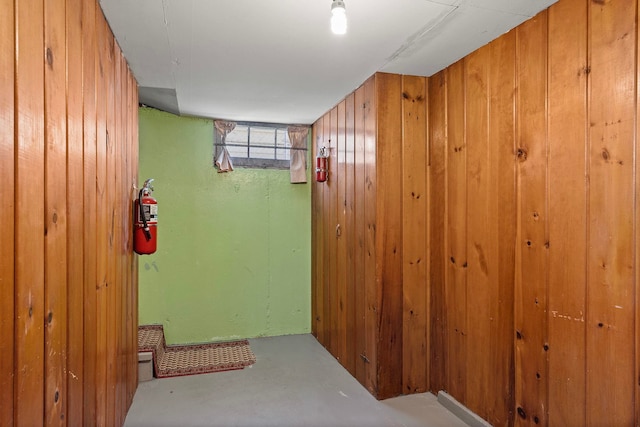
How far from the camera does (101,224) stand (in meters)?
1.69

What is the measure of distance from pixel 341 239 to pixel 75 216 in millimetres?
2194

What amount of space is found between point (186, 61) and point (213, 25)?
0.57 metres

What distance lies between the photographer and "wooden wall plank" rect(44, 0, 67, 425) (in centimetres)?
111

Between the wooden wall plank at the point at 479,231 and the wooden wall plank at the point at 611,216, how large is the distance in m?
0.57

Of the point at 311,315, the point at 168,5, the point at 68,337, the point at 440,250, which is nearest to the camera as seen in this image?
the point at 68,337

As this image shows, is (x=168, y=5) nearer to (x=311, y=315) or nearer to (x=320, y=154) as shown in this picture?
(x=320, y=154)

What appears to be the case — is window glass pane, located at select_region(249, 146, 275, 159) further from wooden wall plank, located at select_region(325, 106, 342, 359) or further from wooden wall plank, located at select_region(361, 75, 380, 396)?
wooden wall plank, located at select_region(361, 75, 380, 396)

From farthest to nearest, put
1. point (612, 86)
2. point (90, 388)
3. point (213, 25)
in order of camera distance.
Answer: point (213, 25)
point (90, 388)
point (612, 86)

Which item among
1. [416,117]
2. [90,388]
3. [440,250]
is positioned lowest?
[90,388]

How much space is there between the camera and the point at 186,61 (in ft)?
7.73

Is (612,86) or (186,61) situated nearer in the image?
(612,86)

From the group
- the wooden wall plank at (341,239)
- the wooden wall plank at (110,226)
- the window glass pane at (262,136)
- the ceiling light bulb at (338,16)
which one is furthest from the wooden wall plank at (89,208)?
the window glass pane at (262,136)

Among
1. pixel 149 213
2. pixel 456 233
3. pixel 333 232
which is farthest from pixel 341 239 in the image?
pixel 149 213

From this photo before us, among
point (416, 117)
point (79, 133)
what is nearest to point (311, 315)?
point (416, 117)
